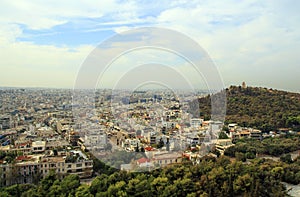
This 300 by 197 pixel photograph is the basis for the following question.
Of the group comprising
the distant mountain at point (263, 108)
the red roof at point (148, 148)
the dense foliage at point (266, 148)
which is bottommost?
the dense foliage at point (266, 148)

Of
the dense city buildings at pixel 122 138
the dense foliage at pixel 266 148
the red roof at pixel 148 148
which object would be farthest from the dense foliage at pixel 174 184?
the dense foliage at pixel 266 148

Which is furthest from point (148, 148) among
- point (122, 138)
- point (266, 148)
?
point (266, 148)

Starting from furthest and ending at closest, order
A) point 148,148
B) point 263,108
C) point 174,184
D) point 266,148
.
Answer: point 263,108 → point 266,148 → point 148,148 → point 174,184

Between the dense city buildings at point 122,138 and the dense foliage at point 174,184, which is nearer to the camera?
the dense foliage at point 174,184

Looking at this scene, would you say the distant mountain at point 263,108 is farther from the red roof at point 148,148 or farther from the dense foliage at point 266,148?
the red roof at point 148,148

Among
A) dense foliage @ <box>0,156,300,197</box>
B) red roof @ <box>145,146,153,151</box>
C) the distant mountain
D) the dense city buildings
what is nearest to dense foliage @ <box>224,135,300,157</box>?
the dense city buildings

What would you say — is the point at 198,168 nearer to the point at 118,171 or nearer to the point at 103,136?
the point at 118,171

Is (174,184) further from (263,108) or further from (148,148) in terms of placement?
(263,108)

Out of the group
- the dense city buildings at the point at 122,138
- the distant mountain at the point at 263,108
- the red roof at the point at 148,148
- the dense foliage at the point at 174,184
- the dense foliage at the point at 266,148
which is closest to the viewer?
the dense foliage at the point at 174,184

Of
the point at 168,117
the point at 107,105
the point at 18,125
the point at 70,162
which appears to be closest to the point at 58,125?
the point at 18,125
